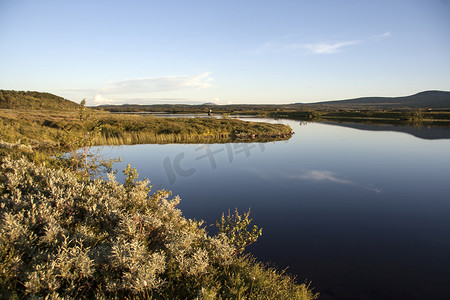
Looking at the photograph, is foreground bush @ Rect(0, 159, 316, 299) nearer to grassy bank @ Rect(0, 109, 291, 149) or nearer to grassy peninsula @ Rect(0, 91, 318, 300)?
grassy peninsula @ Rect(0, 91, 318, 300)

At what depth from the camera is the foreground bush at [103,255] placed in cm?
350

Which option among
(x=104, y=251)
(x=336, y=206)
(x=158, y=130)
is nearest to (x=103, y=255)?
(x=104, y=251)

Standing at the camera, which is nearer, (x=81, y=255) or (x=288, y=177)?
(x=81, y=255)

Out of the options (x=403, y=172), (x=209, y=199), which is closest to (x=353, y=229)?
(x=209, y=199)

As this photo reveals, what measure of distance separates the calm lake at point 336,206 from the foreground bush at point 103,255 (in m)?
3.37

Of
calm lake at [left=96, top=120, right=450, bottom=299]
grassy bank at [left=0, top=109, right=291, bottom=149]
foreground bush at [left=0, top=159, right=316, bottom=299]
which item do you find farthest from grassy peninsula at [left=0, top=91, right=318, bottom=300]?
grassy bank at [left=0, top=109, right=291, bottom=149]

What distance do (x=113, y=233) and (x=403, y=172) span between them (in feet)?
72.2

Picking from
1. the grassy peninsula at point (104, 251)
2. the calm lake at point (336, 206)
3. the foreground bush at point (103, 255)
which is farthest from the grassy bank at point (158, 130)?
the foreground bush at point (103, 255)

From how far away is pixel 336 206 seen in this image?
1276 centimetres

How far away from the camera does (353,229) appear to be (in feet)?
34.1

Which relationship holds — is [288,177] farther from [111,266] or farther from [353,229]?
[111,266]

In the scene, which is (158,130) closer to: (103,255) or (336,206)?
(336,206)

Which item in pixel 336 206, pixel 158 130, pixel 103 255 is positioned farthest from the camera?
pixel 158 130

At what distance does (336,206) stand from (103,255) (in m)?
11.9
